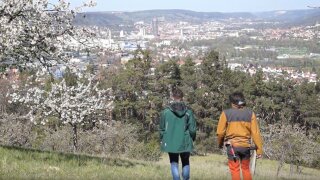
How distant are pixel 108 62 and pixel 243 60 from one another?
11202 cm

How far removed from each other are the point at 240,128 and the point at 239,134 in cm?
9

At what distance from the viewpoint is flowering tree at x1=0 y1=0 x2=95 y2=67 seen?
9062 millimetres

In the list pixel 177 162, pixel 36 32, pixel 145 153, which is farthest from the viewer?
pixel 145 153

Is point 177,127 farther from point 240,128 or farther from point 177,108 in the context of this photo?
point 240,128

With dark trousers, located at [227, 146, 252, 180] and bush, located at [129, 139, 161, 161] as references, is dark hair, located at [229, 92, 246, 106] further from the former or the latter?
bush, located at [129, 139, 161, 161]

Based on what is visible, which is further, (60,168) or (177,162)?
(60,168)

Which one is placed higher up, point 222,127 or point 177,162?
point 222,127

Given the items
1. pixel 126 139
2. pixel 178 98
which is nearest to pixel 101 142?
pixel 126 139

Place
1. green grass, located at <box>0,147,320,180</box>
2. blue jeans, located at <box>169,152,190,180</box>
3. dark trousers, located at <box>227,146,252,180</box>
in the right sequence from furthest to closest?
green grass, located at <box>0,147,320,180</box> < blue jeans, located at <box>169,152,190,180</box> < dark trousers, located at <box>227,146,252,180</box>

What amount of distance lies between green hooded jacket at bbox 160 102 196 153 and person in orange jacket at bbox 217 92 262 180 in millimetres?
530

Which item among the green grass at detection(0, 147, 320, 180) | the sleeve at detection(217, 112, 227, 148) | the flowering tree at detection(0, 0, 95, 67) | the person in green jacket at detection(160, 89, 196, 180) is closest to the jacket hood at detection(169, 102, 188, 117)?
the person in green jacket at detection(160, 89, 196, 180)

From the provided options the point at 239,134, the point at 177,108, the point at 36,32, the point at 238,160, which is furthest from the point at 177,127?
the point at 36,32

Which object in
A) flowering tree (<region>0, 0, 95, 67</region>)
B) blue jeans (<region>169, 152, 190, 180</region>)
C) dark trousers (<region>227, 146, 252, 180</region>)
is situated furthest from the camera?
flowering tree (<region>0, 0, 95, 67</region>)

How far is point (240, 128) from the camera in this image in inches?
280
